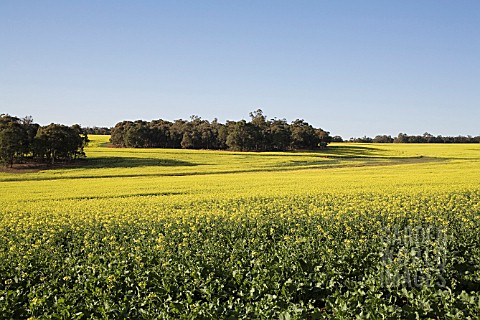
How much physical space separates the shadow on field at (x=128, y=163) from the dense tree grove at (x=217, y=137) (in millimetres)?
33289

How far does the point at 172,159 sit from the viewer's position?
200 ft

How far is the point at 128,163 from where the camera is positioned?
54.9 metres

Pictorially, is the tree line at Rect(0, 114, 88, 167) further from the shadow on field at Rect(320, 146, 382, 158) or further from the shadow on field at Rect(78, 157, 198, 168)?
the shadow on field at Rect(320, 146, 382, 158)

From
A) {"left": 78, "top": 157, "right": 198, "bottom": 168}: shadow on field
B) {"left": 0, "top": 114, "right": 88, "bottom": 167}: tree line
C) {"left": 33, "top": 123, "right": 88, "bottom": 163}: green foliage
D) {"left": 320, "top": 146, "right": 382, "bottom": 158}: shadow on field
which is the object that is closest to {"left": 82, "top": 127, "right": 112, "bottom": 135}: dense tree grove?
{"left": 320, "top": 146, "right": 382, "bottom": 158}: shadow on field

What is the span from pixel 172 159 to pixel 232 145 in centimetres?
3322

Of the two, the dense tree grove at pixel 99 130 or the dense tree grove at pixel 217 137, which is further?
the dense tree grove at pixel 99 130

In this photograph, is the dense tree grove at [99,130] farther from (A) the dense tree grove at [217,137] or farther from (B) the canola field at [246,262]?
(B) the canola field at [246,262]

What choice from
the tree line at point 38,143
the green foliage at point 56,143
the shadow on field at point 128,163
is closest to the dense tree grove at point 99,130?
the tree line at point 38,143

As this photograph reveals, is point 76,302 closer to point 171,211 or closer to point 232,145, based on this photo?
point 171,211

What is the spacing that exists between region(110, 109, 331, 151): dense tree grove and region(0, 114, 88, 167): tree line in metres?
31.7

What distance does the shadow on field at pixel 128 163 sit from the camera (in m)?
53.4

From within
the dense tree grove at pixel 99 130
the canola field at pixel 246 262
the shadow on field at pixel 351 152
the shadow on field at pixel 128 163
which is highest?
the dense tree grove at pixel 99 130

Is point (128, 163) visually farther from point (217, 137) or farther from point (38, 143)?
point (217, 137)

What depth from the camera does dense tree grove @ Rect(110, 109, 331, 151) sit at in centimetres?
9238
